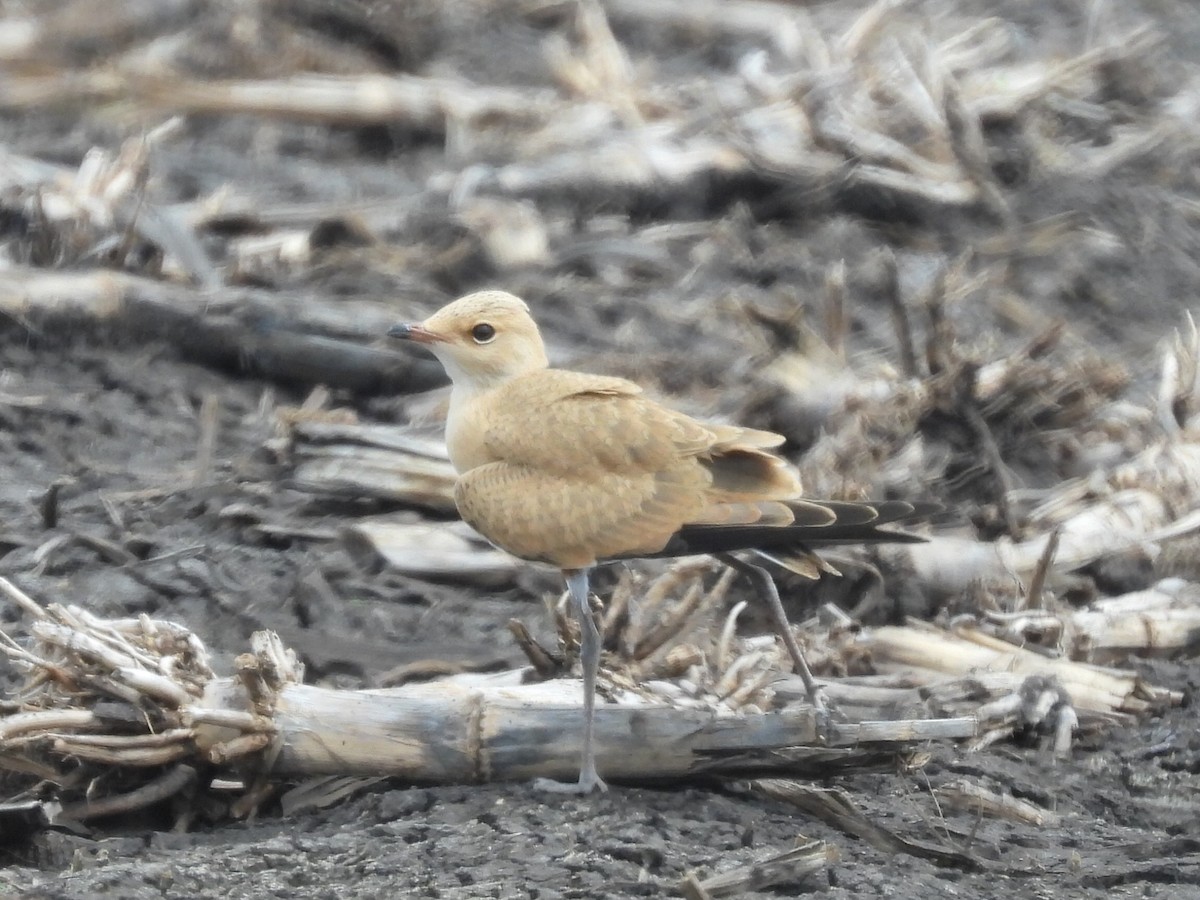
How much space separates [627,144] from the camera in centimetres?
1062

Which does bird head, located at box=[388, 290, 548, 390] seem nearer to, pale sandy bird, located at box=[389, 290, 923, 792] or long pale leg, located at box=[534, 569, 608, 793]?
pale sandy bird, located at box=[389, 290, 923, 792]

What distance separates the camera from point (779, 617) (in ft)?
18.4

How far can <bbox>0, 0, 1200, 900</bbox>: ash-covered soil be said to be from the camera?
4707mm

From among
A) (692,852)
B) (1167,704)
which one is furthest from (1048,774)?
(692,852)

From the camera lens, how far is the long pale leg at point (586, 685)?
196 inches

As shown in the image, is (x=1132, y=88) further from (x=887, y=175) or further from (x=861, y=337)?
(x=861, y=337)

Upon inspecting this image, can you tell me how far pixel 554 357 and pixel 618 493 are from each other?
10.5 ft

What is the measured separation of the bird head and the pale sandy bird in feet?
1.08

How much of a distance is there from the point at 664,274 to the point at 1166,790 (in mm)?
5065

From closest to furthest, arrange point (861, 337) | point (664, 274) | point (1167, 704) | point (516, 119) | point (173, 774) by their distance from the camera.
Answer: point (173, 774), point (1167, 704), point (861, 337), point (664, 274), point (516, 119)

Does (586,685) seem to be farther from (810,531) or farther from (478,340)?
(478,340)

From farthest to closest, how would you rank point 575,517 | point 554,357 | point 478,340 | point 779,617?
point 554,357 → point 478,340 → point 779,617 → point 575,517

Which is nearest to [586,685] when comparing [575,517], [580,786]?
[580,786]

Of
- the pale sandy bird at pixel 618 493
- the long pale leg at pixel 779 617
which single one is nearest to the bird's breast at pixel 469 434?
the pale sandy bird at pixel 618 493
